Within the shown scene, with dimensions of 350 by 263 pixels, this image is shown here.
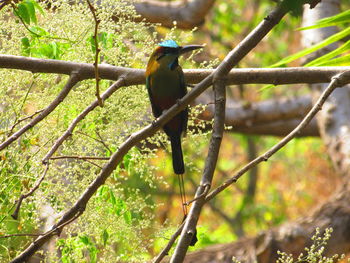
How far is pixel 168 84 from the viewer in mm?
2516

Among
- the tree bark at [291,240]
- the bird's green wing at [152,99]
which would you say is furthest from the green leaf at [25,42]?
the tree bark at [291,240]

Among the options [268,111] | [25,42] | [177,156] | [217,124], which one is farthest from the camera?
[268,111]

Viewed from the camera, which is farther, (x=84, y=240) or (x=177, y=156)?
(x=177, y=156)

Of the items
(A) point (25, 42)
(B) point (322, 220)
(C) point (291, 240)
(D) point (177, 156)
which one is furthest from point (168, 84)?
(B) point (322, 220)

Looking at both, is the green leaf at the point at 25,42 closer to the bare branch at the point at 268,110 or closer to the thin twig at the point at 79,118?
the thin twig at the point at 79,118

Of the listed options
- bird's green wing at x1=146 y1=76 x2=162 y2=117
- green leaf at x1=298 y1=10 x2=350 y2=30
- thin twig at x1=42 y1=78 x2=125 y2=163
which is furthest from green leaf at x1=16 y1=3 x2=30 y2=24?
green leaf at x1=298 y1=10 x2=350 y2=30

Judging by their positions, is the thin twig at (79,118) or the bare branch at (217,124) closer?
the bare branch at (217,124)

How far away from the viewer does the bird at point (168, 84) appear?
7.88 feet

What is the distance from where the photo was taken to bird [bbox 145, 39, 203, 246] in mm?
2402

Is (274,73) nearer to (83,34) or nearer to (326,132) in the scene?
(83,34)

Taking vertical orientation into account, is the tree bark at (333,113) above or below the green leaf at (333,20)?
above

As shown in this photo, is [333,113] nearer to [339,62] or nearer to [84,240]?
[339,62]

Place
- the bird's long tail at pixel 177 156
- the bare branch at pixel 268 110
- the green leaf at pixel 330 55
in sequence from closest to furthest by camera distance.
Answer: the green leaf at pixel 330 55 < the bird's long tail at pixel 177 156 < the bare branch at pixel 268 110

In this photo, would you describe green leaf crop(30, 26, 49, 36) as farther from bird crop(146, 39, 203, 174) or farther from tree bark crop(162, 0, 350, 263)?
tree bark crop(162, 0, 350, 263)
